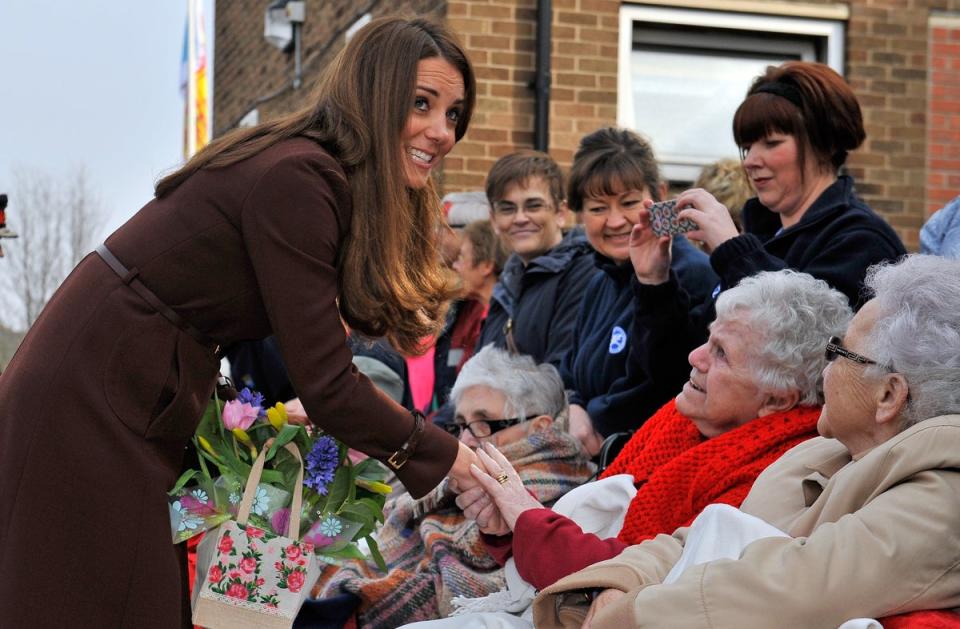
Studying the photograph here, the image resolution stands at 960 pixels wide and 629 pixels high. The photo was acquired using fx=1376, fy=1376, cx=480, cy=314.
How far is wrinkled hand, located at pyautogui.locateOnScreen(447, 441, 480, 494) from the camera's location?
340cm

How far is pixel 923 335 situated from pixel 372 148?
1.27m

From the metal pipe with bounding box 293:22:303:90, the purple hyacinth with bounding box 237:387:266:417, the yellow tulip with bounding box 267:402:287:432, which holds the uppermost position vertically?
the metal pipe with bounding box 293:22:303:90

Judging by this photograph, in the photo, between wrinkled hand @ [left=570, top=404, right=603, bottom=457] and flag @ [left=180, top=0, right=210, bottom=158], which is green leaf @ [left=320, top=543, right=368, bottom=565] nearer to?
wrinkled hand @ [left=570, top=404, right=603, bottom=457]

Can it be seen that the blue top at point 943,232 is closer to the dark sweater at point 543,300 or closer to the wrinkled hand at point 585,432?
the wrinkled hand at point 585,432

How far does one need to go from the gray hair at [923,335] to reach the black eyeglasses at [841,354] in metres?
0.02

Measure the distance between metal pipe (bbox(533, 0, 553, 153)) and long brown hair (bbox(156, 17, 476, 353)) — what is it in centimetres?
457

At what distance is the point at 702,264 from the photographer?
441 cm

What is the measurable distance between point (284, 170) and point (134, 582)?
0.93 m

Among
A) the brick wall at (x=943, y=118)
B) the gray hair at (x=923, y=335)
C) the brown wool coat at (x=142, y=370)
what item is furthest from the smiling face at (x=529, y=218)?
the brick wall at (x=943, y=118)

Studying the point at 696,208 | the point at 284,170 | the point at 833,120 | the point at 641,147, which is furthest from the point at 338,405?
the point at 641,147

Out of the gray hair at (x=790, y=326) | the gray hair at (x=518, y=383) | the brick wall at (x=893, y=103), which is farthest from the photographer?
the brick wall at (x=893, y=103)

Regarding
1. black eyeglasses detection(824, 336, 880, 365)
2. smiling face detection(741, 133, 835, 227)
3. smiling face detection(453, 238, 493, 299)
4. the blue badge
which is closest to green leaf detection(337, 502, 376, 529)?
black eyeglasses detection(824, 336, 880, 365)

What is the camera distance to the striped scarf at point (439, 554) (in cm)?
407

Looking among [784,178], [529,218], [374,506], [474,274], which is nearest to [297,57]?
[474,274]
